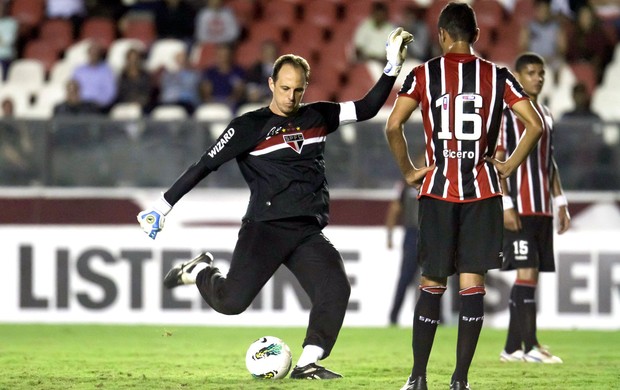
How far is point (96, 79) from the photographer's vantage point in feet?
51.9

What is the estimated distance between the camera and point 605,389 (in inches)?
280

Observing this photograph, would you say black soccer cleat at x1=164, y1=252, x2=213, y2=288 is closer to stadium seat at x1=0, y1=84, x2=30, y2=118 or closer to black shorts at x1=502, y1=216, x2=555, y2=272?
black shorts at x1=502, y1=216, x2=555, y2=272

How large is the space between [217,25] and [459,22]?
425 inches

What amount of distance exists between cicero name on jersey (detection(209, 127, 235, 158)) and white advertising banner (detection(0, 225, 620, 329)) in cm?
607

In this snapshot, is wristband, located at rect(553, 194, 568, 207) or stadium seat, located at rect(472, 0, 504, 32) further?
stadium seat, located at rect(472, 0, 504, 32)

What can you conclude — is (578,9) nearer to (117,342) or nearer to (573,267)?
(573,267)

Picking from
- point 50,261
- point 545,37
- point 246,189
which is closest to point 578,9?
point 545,37

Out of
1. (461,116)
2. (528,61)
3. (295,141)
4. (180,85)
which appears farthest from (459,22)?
(180,85)

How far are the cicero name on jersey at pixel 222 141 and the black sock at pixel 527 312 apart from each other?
2.83 metres

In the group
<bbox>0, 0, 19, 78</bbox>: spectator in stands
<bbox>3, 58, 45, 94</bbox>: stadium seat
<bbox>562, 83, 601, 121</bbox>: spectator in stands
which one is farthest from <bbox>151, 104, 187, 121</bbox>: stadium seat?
<bbox>562, 83, 601, 121</bbox>: spectator in stands

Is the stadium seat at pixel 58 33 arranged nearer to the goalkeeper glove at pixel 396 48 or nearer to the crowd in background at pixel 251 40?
the crowd in background at pixel 251 40

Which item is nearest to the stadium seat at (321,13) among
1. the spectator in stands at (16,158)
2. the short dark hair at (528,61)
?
the spectator in stands at (16,158)

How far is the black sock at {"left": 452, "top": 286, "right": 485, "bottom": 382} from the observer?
650 centimetres

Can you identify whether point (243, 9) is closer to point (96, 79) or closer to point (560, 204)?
point (96, 79)
